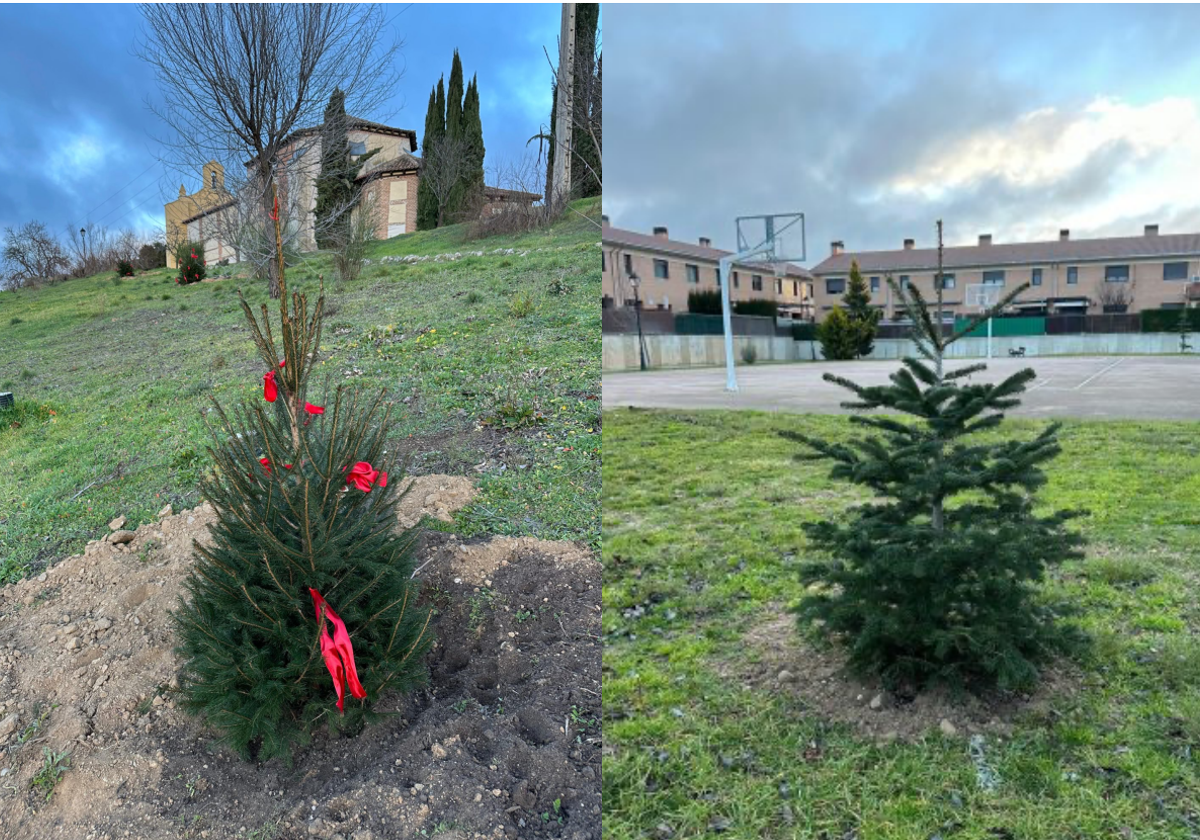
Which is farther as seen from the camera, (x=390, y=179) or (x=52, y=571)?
(x=390, y=179)

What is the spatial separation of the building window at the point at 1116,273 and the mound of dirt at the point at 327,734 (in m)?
3.83

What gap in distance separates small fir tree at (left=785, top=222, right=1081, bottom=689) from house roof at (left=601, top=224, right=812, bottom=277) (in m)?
2.00

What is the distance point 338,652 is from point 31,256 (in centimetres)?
393

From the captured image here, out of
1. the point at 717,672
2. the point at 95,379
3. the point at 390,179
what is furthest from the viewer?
the point at 390,179

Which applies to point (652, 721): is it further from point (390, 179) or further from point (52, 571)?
point (390, 179)

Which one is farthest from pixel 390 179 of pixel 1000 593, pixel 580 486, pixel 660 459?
pixel 1000 593

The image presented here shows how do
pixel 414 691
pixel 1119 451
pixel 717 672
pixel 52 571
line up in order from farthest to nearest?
pixel 1119 451 → pixel 52 571 → pixel 717 672 → pixel 414 691

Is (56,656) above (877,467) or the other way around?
the other way around

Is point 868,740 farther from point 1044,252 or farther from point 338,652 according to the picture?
point 1044,252

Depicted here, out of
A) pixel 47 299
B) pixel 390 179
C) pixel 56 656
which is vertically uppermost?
pixel 390 179

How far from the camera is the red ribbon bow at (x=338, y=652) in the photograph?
1.75 m

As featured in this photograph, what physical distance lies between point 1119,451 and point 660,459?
8.67 ft

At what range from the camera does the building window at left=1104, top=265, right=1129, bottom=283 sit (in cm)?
470

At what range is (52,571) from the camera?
300 centimetres
